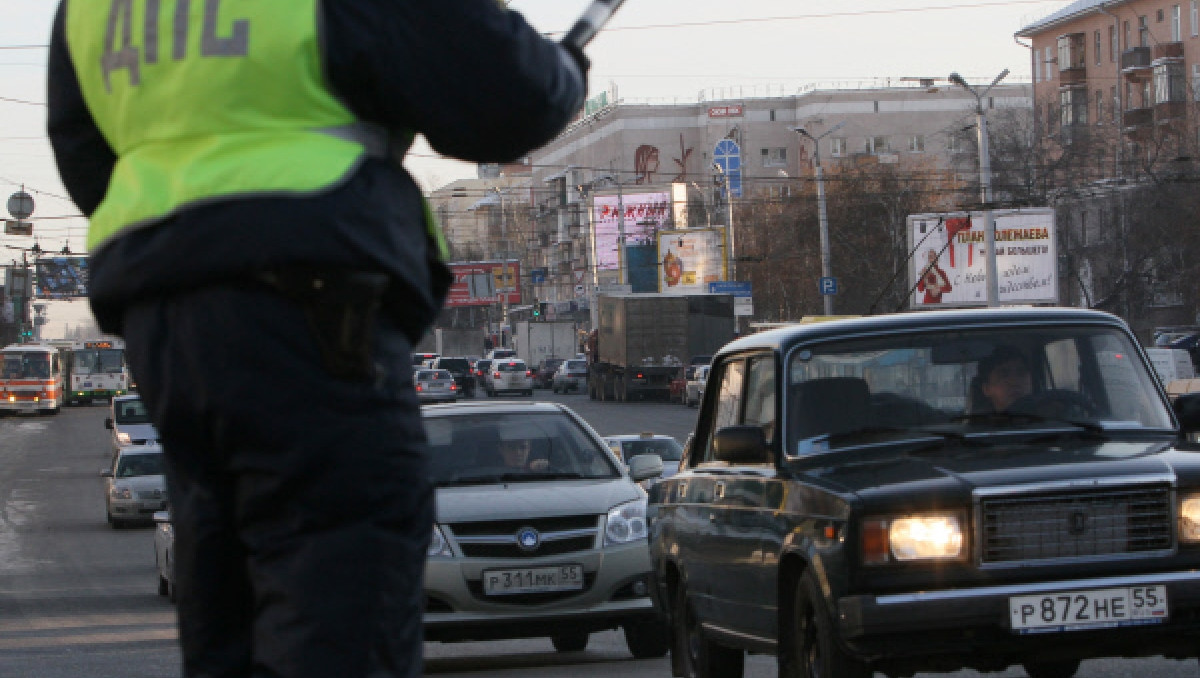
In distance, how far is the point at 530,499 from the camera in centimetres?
1088

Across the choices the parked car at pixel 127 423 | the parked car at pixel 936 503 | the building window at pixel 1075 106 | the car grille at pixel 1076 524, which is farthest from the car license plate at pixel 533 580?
the building window at pixel 1075 106

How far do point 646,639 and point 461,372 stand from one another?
7671 centimetres

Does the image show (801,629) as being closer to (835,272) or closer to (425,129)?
(425,129)

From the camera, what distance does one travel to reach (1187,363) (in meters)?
43.6

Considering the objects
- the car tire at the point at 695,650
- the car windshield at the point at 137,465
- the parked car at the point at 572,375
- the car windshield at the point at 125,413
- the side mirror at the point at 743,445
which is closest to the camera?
the side mirror at the point at 743,445

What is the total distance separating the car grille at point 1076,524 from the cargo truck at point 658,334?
199ft

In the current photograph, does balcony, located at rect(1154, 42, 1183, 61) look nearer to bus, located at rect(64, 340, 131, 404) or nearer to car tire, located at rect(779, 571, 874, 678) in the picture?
bus, located at rect(64, 340, 131, 404)

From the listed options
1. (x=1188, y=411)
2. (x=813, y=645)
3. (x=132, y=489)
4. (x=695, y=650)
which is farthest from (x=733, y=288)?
(x=813, y=645)

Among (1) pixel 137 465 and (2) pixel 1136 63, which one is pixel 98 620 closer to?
(1) pixel 137 465

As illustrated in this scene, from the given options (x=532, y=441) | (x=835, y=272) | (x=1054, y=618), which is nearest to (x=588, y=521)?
(x=532, y=441)

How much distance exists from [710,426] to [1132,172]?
2585 inches

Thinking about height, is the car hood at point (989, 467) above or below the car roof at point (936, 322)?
below

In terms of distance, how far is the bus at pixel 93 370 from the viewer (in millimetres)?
81375

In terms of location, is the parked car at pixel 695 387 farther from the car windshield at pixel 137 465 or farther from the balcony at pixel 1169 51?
the balcony at pixel 1169 51
